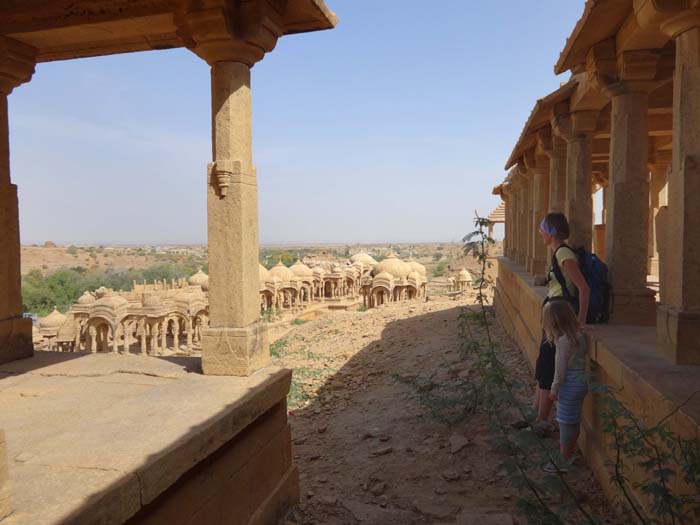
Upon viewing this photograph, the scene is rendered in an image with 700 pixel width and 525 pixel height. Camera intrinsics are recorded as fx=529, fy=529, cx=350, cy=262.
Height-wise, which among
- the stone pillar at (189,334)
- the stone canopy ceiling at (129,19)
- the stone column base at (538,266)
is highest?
the stone canopy ceiling at (129,19)

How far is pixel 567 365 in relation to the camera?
396cm

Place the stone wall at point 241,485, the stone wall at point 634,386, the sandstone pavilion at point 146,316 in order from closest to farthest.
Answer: the stone wall at point 241,485 → the stone wall at point 634,386 → the sandstone pavilion at point 146,316

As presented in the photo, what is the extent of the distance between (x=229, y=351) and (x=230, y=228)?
92 centimetres

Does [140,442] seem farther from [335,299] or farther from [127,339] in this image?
[335,299]

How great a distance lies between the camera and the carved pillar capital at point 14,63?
173 inches

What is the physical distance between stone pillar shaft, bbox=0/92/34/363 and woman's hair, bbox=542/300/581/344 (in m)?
4.37

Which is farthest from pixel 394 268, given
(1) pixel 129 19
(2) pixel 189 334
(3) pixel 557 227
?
(1) pixel 129 19

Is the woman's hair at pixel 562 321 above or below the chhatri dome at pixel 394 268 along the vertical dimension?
above

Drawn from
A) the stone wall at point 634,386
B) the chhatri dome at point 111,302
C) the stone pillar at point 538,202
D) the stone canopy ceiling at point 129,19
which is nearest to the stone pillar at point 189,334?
the chhatri dome at point 111,302

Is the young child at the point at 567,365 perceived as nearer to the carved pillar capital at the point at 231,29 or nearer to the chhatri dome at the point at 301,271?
the carved pillar capital at the point at 231,29

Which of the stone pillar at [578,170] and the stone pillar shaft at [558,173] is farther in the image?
the stone pillar shaft at [558,173]

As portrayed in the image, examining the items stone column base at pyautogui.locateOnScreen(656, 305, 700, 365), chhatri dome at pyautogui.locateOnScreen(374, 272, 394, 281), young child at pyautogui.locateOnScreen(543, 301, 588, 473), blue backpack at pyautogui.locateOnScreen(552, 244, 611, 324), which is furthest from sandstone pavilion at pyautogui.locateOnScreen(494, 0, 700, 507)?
chhatri dome at pyautogui.locateOnScreen(374, 272, 394, 281)

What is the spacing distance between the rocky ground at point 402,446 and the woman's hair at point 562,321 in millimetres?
1134

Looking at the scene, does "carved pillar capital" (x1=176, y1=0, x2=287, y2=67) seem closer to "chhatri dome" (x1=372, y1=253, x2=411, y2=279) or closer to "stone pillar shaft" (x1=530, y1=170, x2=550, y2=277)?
"stone pillar shaft" (x1=530, y1=170, x2=550, y2=277)
